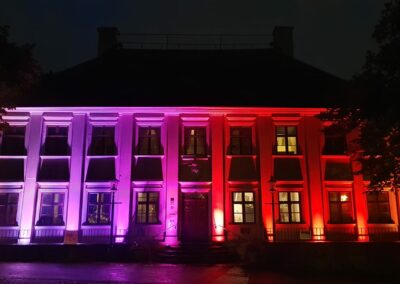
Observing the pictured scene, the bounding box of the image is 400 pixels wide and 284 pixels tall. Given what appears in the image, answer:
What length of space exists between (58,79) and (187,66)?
7.86m

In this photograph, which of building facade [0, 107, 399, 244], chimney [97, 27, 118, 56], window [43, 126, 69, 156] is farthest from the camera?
chimney [97, 27, 118, 56]

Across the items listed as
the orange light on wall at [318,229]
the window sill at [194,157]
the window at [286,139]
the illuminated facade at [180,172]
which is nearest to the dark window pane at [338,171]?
the illuminated facade at [180,172]

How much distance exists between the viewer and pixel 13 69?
52.0ft

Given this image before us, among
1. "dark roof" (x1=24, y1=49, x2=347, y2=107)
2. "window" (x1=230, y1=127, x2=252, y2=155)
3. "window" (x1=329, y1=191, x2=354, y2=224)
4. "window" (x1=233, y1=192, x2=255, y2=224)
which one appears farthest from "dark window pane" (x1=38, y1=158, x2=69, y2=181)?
"window" (x1=329, y1=191, x2=354, y2=224)

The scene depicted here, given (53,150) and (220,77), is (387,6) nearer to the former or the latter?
(220,77)

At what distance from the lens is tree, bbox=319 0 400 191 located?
51.6ft

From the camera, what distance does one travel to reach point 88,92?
24.0m

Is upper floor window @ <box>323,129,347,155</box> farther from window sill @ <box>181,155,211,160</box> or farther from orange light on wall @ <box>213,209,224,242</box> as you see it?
orange light on wall @ <box>213,209,224,242</box>

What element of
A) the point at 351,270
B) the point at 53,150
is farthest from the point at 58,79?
the point at 351,270

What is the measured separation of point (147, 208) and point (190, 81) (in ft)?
25.8

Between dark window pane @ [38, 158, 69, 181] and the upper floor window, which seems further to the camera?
the upper floor window

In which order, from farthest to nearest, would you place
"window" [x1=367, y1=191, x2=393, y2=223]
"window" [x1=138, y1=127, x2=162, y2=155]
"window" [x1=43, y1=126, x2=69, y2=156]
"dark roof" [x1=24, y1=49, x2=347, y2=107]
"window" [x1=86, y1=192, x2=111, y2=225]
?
"dark roof" [x1=24, y1=49, x2=347, y2=107], "window" [x1=138, y1=127, x2=162, y2=155], "window" [x1=43, y1=126, x2=69, y2=156], "window" [x1=367, y1=191, x2=393, y2=223], "window" [x1=86, y1=192, x2=111, y2=225]

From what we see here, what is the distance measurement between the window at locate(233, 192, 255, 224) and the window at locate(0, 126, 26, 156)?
11.5 metres

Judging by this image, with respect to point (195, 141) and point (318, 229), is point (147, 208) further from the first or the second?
point (318, 229)
